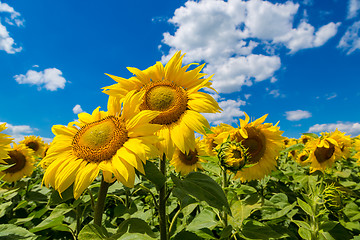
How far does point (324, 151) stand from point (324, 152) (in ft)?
0.06

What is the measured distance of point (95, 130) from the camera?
1.69 m

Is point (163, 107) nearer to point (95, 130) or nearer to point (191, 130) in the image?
point (191, 130)

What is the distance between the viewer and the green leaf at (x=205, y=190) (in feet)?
4.80

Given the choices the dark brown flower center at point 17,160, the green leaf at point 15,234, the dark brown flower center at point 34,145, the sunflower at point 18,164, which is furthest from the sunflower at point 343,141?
the dark brown flower center at point 34,145

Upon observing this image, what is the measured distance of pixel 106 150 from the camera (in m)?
1.58

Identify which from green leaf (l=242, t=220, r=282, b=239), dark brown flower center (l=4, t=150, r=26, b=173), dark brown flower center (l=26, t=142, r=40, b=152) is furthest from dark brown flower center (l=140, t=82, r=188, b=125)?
dark brown flower center (l=26, t=142, r=40, b=152)

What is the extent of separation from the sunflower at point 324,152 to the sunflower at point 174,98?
3.56 metres

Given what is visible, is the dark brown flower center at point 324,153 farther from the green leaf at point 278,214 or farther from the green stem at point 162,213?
the green stem at point 162,213

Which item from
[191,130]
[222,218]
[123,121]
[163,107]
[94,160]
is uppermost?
[163,107]

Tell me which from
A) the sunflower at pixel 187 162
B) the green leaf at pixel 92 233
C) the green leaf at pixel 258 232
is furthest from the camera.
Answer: the sunflower at pixel 187 162

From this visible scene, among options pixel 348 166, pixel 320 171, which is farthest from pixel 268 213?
pixel 348 166

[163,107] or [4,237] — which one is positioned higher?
[163,107]

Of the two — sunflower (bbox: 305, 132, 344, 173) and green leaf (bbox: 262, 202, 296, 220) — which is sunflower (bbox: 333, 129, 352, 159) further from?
green leaf (bbox: 262, 202, 296, 220)

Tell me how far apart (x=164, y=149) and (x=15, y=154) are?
505 centimetres
